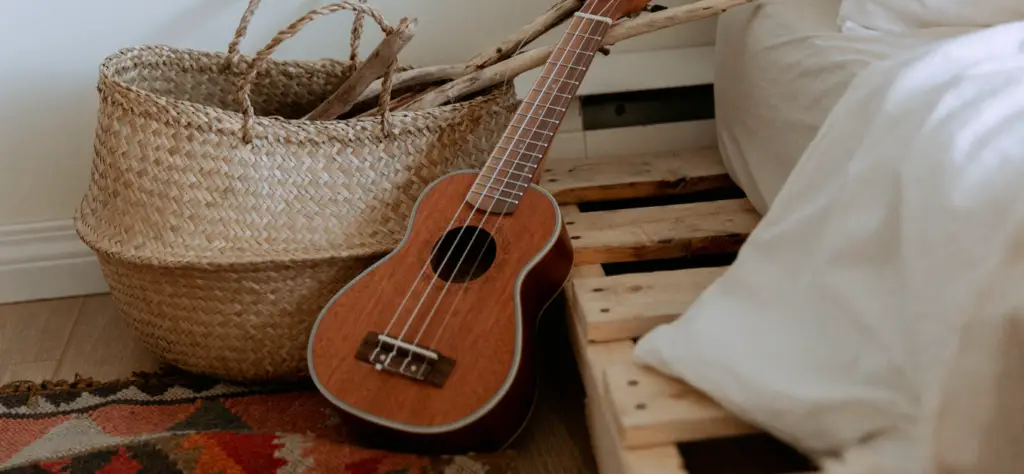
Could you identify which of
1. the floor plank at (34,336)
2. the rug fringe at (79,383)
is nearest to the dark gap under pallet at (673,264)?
the rug fringe at (79,383)

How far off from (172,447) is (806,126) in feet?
2.73

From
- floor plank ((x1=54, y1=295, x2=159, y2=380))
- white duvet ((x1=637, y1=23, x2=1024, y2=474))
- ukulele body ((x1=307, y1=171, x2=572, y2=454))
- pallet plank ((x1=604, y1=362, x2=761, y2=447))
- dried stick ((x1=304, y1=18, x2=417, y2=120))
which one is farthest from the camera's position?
floor plank ((x1=54, y1=295, x2=159, y2=380))

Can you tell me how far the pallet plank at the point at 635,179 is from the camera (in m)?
1.26

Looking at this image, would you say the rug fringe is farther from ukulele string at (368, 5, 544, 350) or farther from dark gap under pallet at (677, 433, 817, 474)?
dark gap under pallet at (677, 433, 817, 474)

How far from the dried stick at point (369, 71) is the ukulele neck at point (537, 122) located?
0.17m

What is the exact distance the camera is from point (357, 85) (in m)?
1.09

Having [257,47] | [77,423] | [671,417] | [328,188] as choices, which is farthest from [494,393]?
[257,47]

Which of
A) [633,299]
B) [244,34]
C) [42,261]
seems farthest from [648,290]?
[42,261]

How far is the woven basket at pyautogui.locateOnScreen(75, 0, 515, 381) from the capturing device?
0.99 metres

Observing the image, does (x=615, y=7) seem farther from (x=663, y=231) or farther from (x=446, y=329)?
(x=446, y=329)

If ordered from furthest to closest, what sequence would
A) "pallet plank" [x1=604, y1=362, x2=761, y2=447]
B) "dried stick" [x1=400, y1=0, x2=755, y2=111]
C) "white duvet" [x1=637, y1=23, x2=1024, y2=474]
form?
"dried stick" [x1=400, y1=0, x2=755, y2=111] → "pallet plank" [x1=604, y1=362, x2=761, y2=447] → "white duvet" [x1=637, y1=23, x2=1024, y2=474]

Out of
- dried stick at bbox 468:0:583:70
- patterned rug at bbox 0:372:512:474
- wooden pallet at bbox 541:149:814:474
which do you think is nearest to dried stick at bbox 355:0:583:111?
dried stick at bbox 468:0:583:70

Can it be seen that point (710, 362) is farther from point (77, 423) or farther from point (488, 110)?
point (77, 423)

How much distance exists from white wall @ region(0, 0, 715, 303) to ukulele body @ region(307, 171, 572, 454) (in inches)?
17.0
